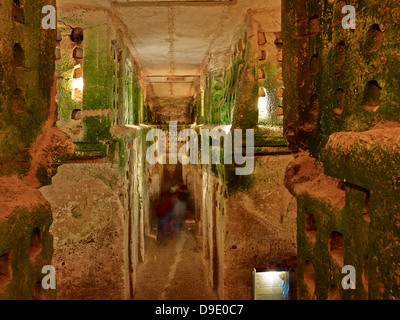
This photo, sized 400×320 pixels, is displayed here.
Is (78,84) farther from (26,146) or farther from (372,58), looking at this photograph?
(372,58)

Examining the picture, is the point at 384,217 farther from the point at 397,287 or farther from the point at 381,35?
the point at 381,35

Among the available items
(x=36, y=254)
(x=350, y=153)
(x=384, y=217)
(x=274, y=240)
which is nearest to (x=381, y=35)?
(x=350, y=153)

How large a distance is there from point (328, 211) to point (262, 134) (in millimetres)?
3242

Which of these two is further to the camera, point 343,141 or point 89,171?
point 89,171

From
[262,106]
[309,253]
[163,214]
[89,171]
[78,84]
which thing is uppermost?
[78,84]

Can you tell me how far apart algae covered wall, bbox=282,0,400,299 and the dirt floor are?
4.43 metres

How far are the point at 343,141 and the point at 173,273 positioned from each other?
21.0ft

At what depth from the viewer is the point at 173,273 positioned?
7363mm

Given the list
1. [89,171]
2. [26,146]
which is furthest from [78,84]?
[26,146]

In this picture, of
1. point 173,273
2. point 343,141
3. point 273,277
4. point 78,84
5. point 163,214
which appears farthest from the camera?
point 163,214

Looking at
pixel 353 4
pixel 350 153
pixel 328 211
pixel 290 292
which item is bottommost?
pixel 290 292

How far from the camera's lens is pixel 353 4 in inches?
65.6

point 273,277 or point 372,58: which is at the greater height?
point 372,58

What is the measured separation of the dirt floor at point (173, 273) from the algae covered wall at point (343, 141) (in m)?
4.43
